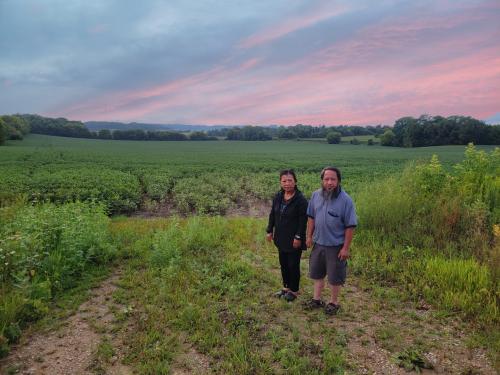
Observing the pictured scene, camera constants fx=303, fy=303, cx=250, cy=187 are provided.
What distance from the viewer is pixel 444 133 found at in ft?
204

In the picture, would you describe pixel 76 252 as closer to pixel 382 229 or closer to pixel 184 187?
pixel 382 229

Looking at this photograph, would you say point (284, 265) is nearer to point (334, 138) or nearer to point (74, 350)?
point (74, 350)

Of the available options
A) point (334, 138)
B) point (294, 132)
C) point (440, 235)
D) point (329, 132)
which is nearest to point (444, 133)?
point (334, 138)

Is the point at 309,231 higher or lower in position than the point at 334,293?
higher

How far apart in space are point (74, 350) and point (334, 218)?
3698 millimetres

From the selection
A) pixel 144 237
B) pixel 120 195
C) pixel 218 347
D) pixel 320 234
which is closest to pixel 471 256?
pixel 320 234

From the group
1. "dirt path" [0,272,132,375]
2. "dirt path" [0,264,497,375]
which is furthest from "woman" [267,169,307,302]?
"dirt path" [0,272,132,375]

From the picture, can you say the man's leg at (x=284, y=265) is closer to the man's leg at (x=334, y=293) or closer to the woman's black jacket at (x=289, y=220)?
the woman's black jacket at (x=289, y=220)

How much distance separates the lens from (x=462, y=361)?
345 cm

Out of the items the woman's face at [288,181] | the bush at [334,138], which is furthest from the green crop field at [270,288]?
the bush at [334,138]

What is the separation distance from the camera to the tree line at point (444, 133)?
59.0m

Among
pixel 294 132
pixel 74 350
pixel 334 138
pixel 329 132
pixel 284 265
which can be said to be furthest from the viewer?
pixel 294 132

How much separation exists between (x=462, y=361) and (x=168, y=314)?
12.2ft

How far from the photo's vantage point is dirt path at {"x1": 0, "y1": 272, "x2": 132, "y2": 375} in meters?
3.38
